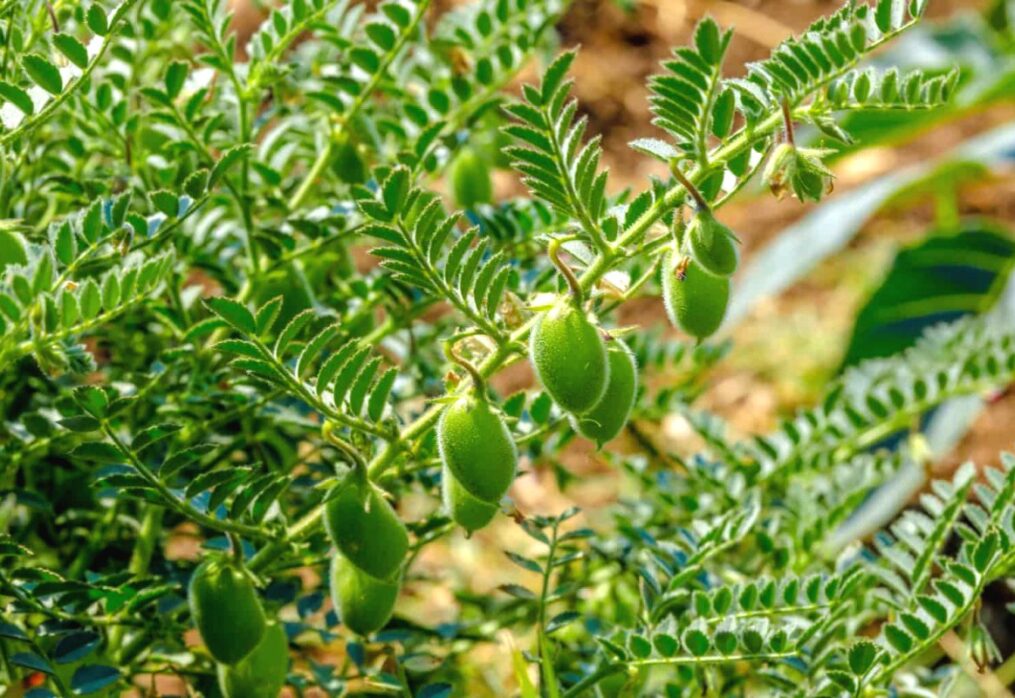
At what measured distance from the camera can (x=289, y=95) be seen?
1.14 metres

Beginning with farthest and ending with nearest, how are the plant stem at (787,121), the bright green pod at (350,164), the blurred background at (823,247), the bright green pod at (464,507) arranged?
the blurred background at (823,247) < the bright green pod at (350,164) < the bright green pod at (464,507) < the plant stem at (787,121)

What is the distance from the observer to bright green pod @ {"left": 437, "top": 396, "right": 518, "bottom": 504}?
27.0 inches

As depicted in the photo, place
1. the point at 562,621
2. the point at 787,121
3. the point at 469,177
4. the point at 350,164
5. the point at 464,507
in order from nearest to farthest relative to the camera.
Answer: the point at 787,121 < the point at 464,507 < the point at 562,621 < the point at 350,164 < the point at 469,177

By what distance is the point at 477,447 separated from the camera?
0.69 m

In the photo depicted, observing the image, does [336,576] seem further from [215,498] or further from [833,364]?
[833,364]

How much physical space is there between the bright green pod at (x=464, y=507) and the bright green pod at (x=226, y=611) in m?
0.12

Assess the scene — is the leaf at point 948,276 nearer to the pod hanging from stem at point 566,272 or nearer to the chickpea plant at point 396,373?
the chickpea plant at point 396,373

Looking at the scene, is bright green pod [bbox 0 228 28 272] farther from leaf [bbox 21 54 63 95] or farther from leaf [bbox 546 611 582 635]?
leaf [bbox 546 611 582 635]

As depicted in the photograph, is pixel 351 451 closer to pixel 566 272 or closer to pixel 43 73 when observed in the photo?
pixel 566 272

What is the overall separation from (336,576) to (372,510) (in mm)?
81

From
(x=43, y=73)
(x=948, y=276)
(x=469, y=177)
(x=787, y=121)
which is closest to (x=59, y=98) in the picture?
(x=43, y=73)

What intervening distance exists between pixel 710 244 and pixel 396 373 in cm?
19

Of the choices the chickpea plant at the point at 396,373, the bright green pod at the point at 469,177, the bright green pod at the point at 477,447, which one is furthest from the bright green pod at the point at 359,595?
the bright green pod at the point at 469,177

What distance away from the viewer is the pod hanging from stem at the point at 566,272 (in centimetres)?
66
